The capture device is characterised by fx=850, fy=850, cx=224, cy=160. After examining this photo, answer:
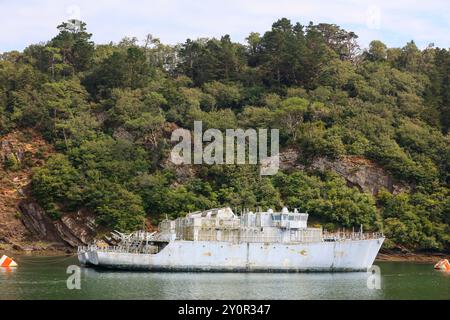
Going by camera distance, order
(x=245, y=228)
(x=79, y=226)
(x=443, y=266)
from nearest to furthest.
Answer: (x=245, y=228), (x=443, y=266), (x=79, y=226)

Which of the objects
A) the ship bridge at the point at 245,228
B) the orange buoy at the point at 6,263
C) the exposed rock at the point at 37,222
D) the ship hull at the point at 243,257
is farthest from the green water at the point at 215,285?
the exposed rock at the point at 37,222

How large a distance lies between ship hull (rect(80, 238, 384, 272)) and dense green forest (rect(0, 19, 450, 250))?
1869 centimetres

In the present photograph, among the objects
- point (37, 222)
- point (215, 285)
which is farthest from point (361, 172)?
point (215, 285)

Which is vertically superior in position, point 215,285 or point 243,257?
point 243,257

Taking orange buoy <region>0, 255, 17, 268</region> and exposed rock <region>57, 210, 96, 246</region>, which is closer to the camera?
orange buoy <region>0, 255, 17, 268</region>

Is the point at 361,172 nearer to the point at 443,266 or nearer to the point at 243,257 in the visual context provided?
the point at 443,266

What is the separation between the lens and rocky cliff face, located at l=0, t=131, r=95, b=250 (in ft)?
302

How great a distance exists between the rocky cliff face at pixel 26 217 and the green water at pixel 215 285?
18784 mm

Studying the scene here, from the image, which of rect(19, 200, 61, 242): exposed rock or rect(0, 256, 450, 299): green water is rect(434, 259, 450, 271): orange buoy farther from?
rect(19, 200, 61, 242): exposed rock

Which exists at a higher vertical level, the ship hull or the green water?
the ship hull

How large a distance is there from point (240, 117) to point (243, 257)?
41.6 metres

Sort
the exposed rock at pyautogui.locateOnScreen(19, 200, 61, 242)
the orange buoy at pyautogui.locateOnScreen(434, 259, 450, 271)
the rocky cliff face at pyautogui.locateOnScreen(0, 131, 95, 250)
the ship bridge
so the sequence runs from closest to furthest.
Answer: the ship bridge → the orange buoy at pyautogui.locateOnScreen(434, 259, 450, 271) → the rocky cliff face at pyautogui.locateOnScreen(0, 131, 95, 250) → the exposed rock at pyautogui.locateOnScreen(19, 200, 61, 242)

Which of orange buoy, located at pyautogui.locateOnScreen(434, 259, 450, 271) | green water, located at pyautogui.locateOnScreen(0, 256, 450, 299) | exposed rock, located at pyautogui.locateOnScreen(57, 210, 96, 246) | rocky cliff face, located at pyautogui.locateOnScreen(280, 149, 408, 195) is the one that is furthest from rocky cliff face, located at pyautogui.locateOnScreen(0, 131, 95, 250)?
orange buoy, located at pyautogui.locateOnScreen(434, 259, 450, 271)

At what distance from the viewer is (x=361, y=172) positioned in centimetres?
9744
